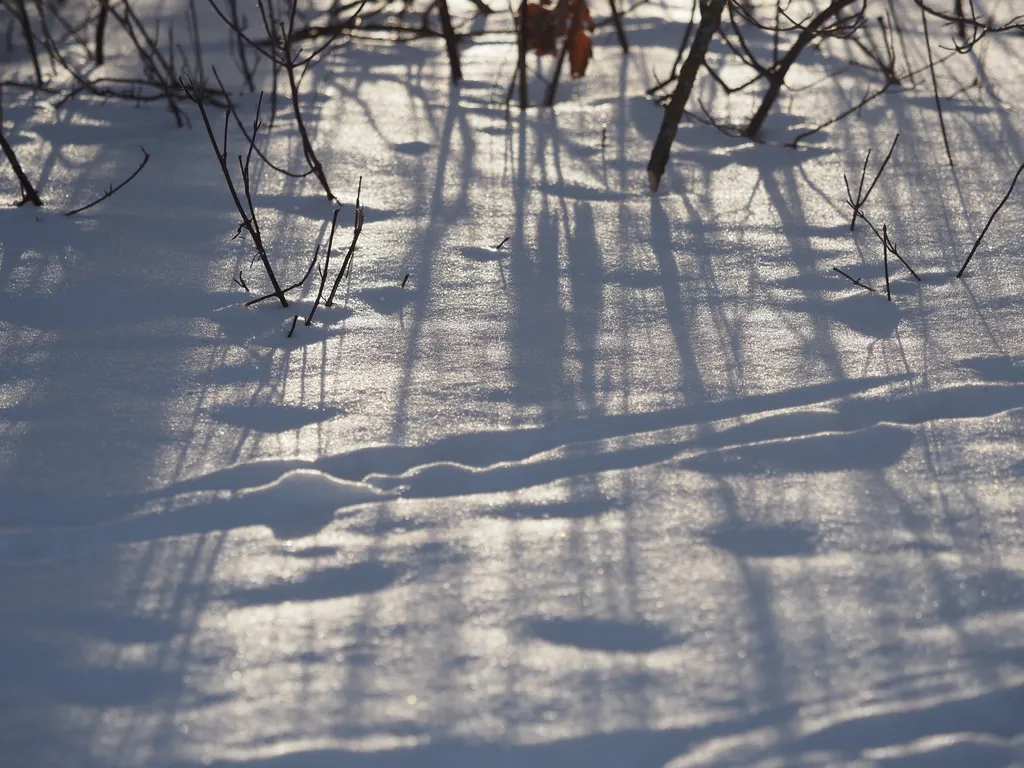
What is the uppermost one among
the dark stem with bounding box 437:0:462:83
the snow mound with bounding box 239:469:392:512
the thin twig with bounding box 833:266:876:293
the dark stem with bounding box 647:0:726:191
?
the dark stem with bounding box 437:0:462:83

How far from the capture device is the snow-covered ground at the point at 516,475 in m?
1.61

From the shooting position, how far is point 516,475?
6.80ft

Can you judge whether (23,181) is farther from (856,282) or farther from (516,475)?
(856,282)

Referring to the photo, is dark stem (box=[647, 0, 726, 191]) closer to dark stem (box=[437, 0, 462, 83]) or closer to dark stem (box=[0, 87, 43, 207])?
dark stem (box=[437, 0, 462, 83])

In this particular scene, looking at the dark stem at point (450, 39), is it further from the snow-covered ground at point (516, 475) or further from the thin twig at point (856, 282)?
the thin twig at point (856, 282)

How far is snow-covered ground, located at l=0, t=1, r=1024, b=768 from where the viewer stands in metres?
1.61

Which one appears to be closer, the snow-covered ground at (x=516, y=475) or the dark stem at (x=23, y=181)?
the snow-covered ground at (x=516, y=475)

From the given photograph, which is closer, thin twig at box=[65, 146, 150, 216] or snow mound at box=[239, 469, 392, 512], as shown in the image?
snow mound at box=[239, 469, 392, 512]

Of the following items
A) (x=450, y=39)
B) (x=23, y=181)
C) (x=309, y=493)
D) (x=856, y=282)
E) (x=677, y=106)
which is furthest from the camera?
(x=450, y=39)

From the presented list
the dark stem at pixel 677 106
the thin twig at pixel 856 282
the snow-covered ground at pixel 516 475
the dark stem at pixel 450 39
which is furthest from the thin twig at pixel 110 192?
the thin twig at pixel 856 282

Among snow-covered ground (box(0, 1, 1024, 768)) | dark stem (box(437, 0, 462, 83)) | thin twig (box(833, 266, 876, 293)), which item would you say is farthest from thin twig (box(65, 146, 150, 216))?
thin twig (box(833, 266, 876, 293))

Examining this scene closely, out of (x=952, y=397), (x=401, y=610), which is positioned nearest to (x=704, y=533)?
(x=401, y=610)

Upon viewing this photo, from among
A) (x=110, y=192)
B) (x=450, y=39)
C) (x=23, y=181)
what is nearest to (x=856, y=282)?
(x=450, y=39)

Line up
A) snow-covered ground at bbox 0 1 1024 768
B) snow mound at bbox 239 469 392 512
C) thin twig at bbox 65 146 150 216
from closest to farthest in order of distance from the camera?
1. snow-covered ground at bbox 0 1 1024 768
2. snow mound at bbox 239 469 392 512
3. thin twig at bbox 65 146 150 216
